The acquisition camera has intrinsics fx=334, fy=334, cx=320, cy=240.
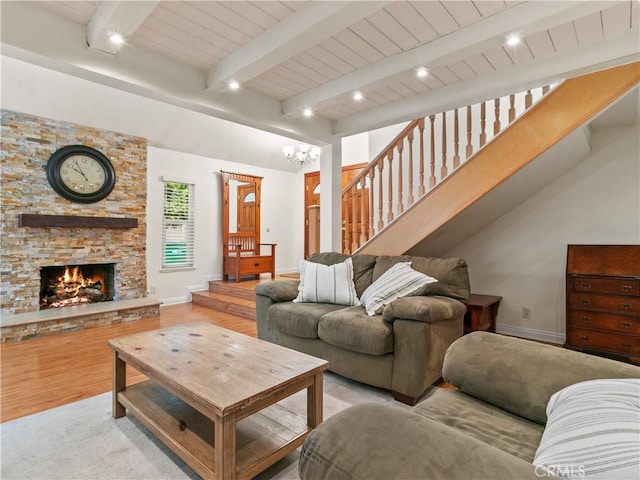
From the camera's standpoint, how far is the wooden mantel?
4043mm

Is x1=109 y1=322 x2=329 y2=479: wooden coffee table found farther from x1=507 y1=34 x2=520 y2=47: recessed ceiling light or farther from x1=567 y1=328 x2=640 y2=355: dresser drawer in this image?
x1=567 y1=328 x2=640 y2=355: dresser drawer

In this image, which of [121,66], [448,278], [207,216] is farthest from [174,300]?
[448,278]

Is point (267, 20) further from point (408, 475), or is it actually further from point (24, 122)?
point (24, 122)

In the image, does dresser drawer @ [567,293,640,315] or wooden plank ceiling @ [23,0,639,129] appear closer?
wooden plank ceiling @ [23,0,639,129]

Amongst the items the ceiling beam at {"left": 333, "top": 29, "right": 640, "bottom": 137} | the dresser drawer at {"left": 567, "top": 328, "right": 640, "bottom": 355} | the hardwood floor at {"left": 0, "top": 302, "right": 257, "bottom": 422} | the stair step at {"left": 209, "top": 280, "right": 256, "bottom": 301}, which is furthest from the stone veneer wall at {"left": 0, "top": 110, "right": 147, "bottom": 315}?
the dresser drawer at {"left": 567, "top": 328, "right": 640, "bottom": 355}

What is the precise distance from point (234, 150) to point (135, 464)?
215 inches

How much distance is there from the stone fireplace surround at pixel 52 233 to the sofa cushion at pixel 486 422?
440 cm

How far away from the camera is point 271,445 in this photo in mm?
1583

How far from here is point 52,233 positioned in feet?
14.2

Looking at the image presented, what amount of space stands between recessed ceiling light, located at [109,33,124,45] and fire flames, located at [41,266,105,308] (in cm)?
373

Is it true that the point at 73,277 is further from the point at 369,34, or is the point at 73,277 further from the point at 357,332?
the point at 369,34

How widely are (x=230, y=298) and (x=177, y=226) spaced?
1630 mm

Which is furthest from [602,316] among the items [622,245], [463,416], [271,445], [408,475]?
[408,475]

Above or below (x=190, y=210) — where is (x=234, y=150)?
above
